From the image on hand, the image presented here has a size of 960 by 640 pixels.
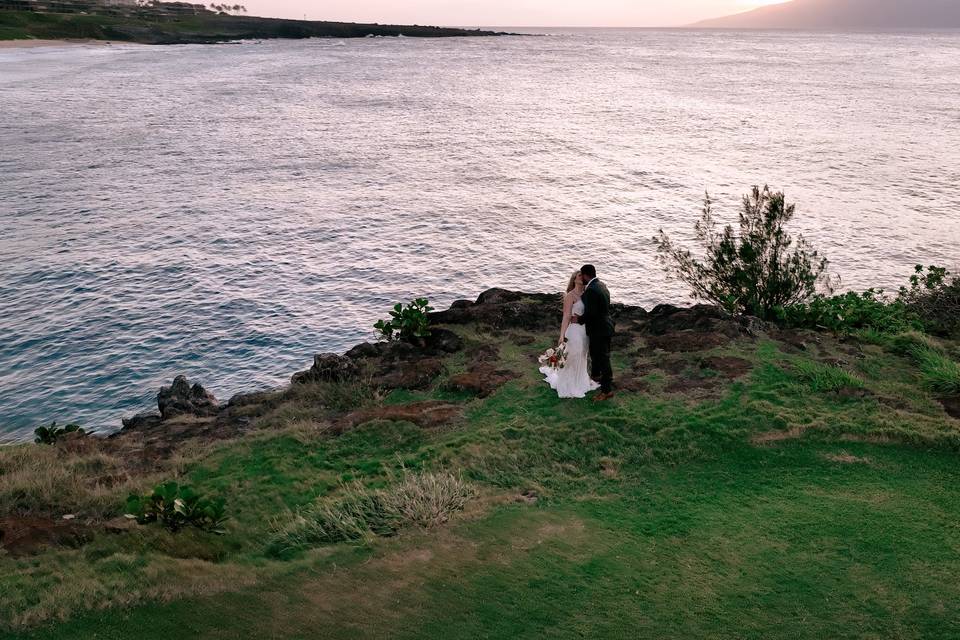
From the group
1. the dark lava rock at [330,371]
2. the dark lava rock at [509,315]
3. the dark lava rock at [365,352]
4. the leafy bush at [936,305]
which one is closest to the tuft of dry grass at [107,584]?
the dark lava rock at [330,371]

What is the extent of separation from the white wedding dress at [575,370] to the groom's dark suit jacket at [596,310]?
0.58ft

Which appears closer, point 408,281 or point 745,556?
point 745,556

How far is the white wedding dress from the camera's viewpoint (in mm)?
15078

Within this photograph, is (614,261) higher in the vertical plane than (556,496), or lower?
lower

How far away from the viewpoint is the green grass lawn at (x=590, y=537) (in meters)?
8.62

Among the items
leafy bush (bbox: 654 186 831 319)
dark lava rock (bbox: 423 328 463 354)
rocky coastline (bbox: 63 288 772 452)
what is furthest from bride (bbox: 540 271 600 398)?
leafy bush (bbox: 654 186 831 319)

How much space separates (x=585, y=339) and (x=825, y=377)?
18.7ft

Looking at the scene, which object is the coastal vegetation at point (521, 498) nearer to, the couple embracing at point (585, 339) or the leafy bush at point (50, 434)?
the leafy bush at point (50, 434)

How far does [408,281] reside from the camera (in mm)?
33688

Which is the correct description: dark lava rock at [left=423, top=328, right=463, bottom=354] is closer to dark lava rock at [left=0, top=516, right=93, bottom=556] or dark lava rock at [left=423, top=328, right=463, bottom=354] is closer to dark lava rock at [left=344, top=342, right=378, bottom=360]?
dark lava rock at [left=344, top=342, right=378, bottom=360]

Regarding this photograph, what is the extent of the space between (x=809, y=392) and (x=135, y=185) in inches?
1858

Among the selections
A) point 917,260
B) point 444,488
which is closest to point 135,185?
point 444,488

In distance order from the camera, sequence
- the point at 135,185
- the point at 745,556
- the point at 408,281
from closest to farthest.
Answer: the point at 745,556 → the point at 408,281 → the point at 135,185

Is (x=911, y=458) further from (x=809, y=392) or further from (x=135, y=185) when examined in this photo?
(x=135, y=185)
